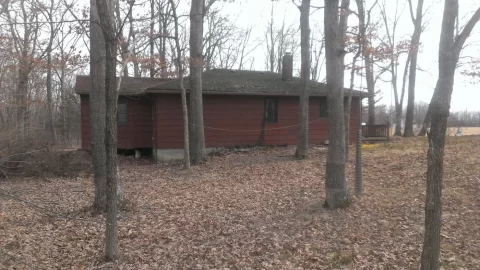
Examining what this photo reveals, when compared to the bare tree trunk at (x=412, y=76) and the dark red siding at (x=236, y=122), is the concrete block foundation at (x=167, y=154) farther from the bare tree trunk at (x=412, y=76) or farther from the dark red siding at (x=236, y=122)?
the bare tree trunk at (x=412, y=76)

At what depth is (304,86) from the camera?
16.0 meters

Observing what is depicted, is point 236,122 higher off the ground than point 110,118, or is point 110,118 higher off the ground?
point 236,122

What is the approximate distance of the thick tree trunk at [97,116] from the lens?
27.3 feet

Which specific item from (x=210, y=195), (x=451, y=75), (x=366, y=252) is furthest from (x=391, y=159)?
(x=451, y=75)

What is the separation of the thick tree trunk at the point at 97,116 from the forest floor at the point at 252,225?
0.54 meters

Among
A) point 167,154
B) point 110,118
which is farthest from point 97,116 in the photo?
point 167,154

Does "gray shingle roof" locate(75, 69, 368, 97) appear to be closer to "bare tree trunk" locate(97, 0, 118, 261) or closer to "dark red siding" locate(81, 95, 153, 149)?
"dark red siding" locate(81, 95, 153, 149)

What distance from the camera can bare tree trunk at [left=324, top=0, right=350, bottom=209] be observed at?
7.92 metres

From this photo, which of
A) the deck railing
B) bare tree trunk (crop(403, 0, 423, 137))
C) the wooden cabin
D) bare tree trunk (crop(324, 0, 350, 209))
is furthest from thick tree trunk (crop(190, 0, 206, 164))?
bare tree trunk (crop(403, 0, 423, 137))

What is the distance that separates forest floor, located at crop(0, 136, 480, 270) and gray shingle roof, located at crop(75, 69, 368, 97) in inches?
284

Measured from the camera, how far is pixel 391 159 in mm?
13930

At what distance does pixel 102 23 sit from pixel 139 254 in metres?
3.51

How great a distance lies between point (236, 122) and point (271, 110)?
1942 millimetres

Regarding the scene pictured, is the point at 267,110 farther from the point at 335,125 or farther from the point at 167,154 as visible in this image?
the point at 335,125
